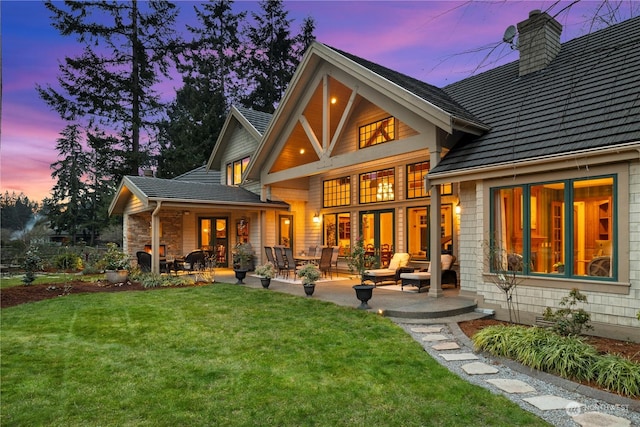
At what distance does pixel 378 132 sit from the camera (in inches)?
466

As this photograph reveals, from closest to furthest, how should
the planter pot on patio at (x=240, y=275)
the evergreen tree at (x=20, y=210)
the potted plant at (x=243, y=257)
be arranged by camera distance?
the planter pot on patio at (x=240, y=275) → the potted plant at (x=243, y=257) → the evergreen tree at (x=20, y=210)

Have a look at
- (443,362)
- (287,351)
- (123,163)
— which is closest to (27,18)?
(287,351)

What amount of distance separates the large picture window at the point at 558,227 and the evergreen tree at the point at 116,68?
21813mm

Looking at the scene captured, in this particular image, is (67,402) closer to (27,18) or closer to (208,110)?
(27,18)

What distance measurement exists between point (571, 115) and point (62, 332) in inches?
379

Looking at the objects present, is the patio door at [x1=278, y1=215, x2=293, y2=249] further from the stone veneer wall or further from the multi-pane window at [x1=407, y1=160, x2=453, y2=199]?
the stone veneer wall

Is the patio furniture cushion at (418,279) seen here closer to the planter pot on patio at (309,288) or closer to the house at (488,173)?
the house at (488,173)

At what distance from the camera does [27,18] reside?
4.73m

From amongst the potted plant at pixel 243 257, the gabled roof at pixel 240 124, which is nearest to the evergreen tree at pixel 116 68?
the gabled roof at pixel 240 124

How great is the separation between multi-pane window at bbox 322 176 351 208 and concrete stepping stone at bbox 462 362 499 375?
9.13 metres

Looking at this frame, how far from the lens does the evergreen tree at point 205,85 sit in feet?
87.0

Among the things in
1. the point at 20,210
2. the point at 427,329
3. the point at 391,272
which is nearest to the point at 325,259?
the point at 391,272

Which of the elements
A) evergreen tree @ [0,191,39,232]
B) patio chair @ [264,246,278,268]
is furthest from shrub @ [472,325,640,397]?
evergreen tree @ [0,191,39,232]

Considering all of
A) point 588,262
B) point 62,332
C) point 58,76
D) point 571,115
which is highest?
point 58,76
